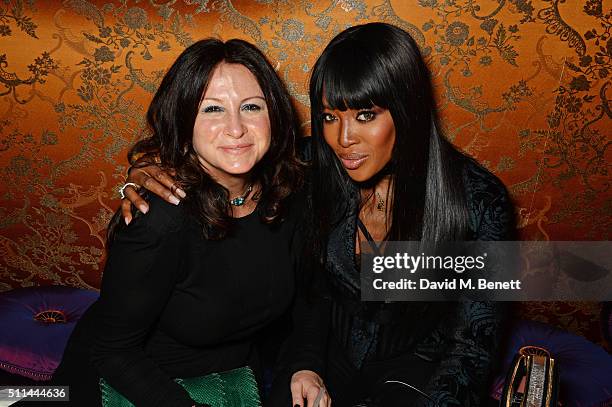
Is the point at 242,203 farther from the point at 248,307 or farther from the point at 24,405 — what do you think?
the point at 24,405

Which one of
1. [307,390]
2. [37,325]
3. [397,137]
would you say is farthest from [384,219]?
[37,325]

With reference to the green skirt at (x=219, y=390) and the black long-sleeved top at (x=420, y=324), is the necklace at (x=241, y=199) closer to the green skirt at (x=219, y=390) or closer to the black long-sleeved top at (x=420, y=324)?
the black long-sleeved top at (x=420, y=324)

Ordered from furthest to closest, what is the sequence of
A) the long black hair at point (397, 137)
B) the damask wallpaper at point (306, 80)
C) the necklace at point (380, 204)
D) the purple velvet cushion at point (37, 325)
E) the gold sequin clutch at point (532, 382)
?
the damask wallpaper at point (306, 80) → the purple velvet cushion at point (37, 325) → the necklace at point (380, 204) → the long black hair at point (397, 137) → the gold sequin clutch at point (532, 382)

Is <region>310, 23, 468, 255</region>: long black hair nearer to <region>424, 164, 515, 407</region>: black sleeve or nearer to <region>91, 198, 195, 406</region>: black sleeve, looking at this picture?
<region>424, 164, 515, 407</region>: black sleeve

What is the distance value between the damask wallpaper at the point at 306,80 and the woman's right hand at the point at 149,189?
900 mm

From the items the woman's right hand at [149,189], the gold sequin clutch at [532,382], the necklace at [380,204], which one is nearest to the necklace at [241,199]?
the woman's right hand at [149,189]

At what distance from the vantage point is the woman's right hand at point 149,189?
144 centimetres

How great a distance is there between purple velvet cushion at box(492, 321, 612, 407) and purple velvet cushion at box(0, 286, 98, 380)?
1.65m

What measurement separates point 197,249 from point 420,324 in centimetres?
78

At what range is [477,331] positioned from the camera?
162cm

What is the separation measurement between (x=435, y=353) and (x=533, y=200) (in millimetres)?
1076

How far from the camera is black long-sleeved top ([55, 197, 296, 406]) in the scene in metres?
1.42

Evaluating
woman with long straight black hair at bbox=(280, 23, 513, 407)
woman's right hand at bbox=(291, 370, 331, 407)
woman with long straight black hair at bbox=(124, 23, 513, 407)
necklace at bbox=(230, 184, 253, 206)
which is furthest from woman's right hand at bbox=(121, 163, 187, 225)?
woman's right hand at bbox=(291, 370, 331, 407)

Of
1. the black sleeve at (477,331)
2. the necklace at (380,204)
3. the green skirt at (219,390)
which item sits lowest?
the green skirt at (219,390)
